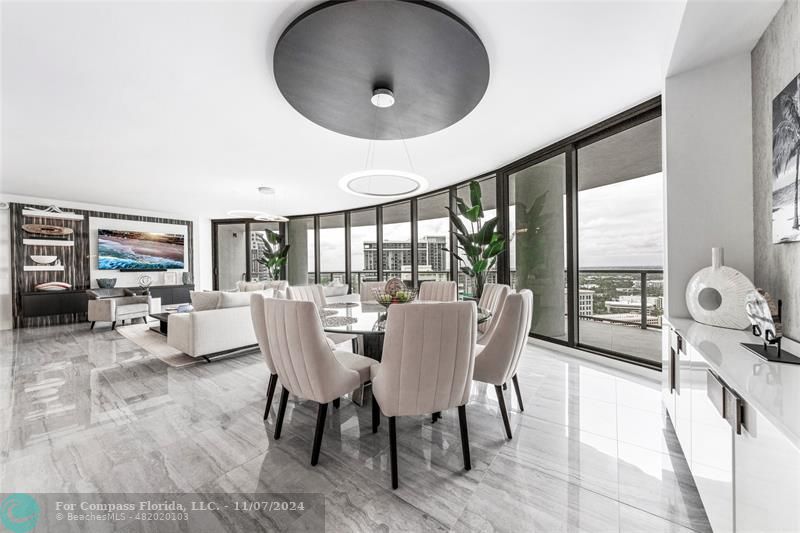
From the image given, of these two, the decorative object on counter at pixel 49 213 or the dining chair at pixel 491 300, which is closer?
the dining chair at pixel 491 300

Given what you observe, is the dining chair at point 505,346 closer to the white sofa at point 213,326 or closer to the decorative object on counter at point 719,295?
the decorative object on counter at point 719,295

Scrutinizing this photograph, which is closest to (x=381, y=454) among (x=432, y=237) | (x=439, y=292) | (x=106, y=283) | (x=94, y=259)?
(x=439, y=292)

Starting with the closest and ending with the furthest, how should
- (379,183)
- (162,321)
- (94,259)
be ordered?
(379,183)
(162,321)
(94,259)

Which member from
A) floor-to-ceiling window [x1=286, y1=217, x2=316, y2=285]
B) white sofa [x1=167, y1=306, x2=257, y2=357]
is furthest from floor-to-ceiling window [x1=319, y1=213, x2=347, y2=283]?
white sofa [x1=167, y1=306, x2=257, y2=357]

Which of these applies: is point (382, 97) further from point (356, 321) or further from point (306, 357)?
point (306, 357)

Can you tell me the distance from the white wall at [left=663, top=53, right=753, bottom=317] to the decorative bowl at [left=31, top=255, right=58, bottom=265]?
32.3ft

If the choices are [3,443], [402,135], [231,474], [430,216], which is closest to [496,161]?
[402,135]

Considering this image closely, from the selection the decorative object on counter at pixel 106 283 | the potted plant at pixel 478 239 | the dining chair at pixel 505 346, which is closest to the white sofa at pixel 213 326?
the dining chair at pixel 505 346

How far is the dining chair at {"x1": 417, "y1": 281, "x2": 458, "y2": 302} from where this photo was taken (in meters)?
3.52

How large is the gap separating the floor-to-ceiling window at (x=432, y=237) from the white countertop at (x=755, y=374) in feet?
14.7

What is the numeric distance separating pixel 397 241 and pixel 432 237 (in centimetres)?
98

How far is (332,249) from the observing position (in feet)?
27.1

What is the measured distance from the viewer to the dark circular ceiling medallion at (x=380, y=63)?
5.55 feet

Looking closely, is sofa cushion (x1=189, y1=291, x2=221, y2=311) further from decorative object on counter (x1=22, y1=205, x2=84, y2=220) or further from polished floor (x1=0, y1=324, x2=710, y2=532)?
decorative object on counter (x1=22, y1=205, x2=84, y2=220)
